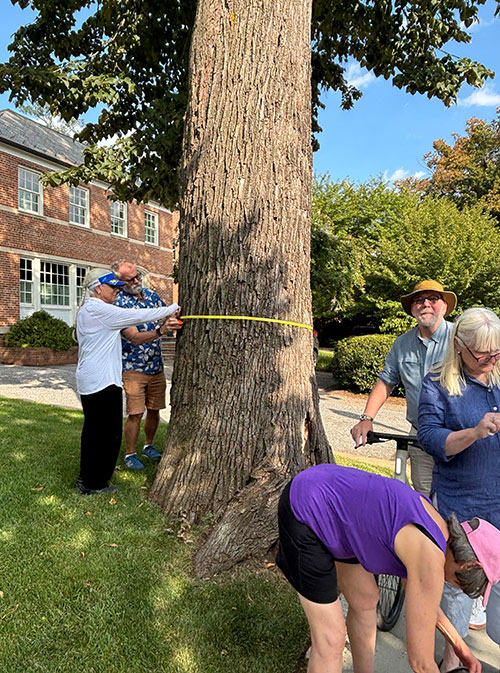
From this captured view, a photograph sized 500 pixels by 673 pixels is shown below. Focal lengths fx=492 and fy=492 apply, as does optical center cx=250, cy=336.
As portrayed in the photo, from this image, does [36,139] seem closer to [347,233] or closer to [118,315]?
[347,233]

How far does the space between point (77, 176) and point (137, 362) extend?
4760 millimetres

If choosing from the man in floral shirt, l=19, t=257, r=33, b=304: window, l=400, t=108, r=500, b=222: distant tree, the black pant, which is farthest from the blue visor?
l=400, t=108, r=500, b=222: distant tree

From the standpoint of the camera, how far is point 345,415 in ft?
33.0

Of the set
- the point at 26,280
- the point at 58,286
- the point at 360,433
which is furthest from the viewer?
the point at 58,286

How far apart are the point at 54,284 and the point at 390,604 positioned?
1883 centimetres

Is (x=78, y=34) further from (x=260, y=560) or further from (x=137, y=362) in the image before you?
(x=260, y=560)

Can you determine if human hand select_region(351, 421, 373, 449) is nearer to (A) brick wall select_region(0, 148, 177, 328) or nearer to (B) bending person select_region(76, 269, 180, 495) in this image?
(B) bending person select_region(76, 269, 180, 495)

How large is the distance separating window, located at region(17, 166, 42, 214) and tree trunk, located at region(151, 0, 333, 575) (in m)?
16.4

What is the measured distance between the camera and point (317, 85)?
28.6ft

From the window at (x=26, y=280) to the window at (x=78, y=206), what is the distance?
2810 millimetres

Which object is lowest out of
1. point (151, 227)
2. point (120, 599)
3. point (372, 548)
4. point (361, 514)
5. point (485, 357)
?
point (120, 599)

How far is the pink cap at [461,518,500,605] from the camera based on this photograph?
171cm

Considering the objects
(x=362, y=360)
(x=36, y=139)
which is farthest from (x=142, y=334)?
(x=36, y=139)

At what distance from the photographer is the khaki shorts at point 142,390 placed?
4.62m
